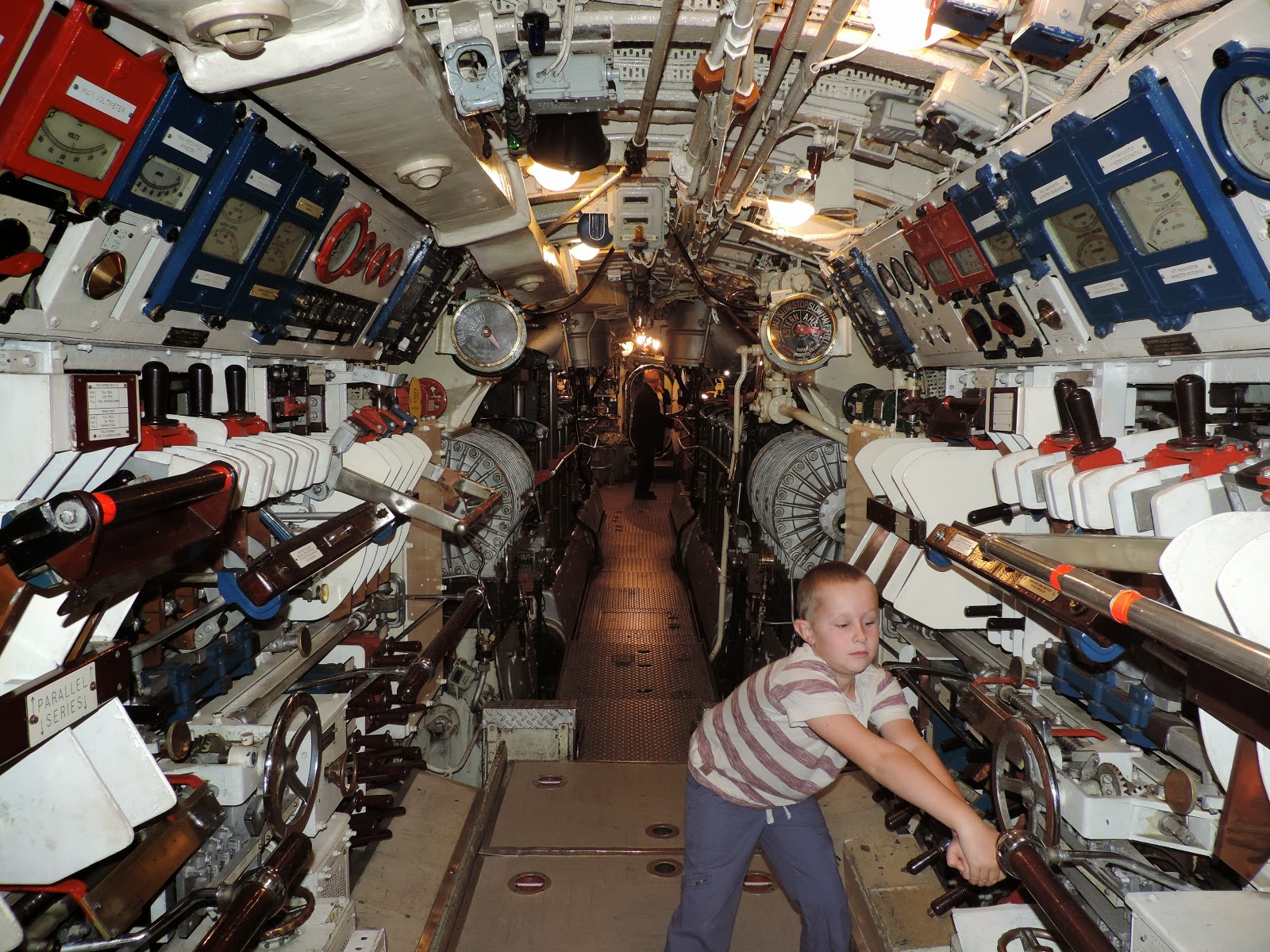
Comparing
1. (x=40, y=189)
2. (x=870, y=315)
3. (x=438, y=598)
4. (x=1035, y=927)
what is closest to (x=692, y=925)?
(x=1035, y=927)

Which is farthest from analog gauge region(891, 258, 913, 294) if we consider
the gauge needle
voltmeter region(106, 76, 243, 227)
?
voltmeter region(106, 76, 243, 227)

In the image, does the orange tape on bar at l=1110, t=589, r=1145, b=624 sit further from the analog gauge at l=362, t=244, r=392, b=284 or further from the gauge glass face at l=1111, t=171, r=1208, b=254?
the analog gauge at l=362, t=244, r=392, b=284

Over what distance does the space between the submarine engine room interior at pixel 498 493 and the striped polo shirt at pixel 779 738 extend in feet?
1.28

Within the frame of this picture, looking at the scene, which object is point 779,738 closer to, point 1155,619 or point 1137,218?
point 1155,619

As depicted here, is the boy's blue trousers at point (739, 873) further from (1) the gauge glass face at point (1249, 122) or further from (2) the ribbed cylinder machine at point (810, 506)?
(2) the ribbed cylinder machine at point (810, 506)

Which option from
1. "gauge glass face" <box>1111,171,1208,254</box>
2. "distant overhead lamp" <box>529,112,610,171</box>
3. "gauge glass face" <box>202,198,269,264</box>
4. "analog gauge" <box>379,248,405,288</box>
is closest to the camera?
"gauge glass face" <box>1111,171,1208,254</box>

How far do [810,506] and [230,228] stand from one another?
416 cm

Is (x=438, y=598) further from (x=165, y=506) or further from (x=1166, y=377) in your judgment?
(x=1166, y=377)

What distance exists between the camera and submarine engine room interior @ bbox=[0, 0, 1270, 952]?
182cm

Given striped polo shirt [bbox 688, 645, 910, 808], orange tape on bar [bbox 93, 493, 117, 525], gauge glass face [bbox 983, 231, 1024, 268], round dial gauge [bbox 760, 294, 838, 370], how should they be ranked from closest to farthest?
orange tape on bar [bbox 93, 493, 117, 525] → striped polo shirt [bbox 688, 645, 910, 808] → gauge glass face [bbox 983, 231, 1024, 268] → round dial gauge [bbox 760, 294, 838, 370]

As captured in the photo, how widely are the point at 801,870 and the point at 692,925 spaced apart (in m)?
0.38

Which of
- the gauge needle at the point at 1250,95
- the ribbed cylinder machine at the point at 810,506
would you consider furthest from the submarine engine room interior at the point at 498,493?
the ribbed cylinder machine at the point at 810,506

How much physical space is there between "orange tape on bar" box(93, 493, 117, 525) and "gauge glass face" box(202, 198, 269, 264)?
5.94ft

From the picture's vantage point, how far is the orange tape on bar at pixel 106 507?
5.15 ft
